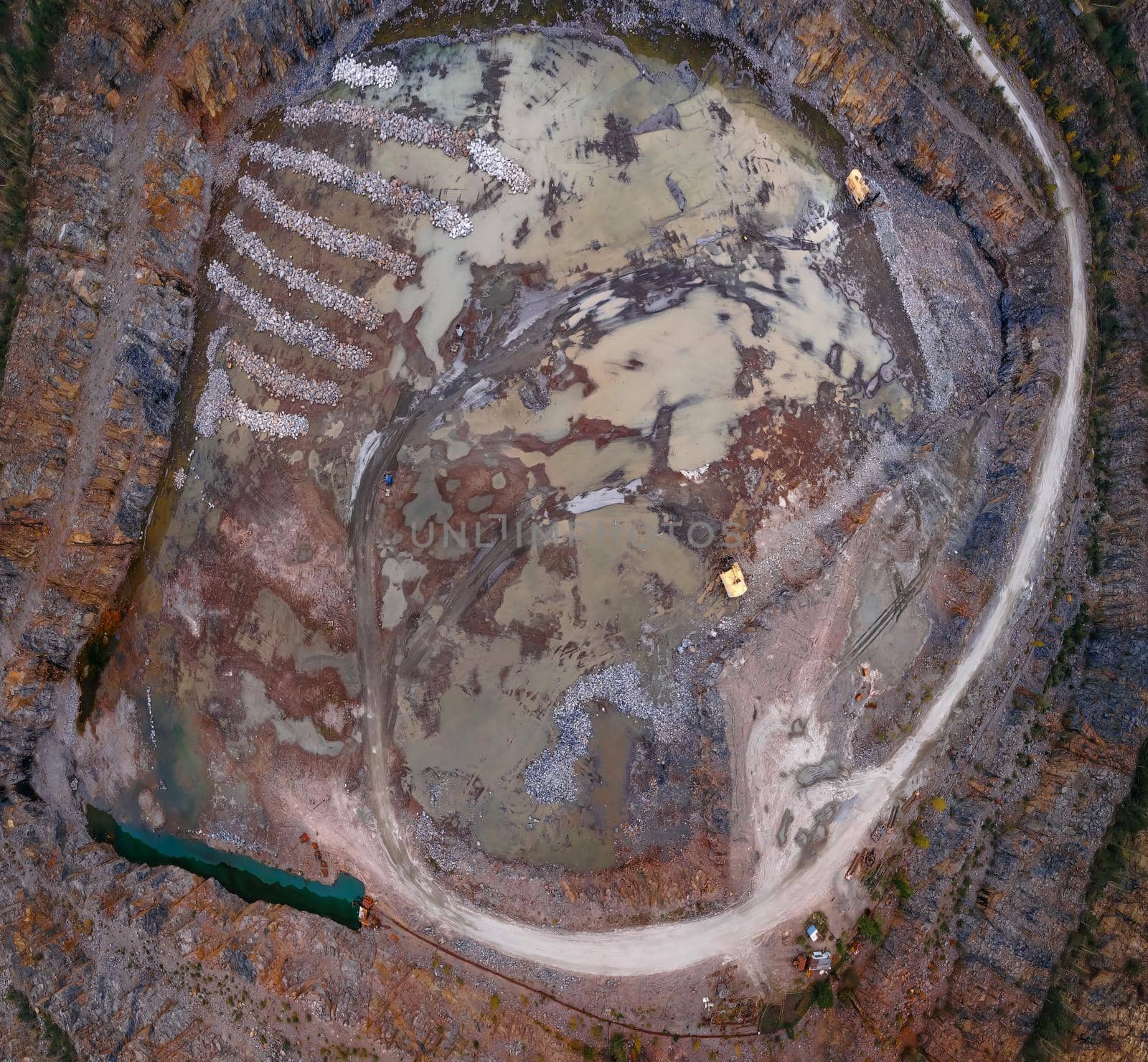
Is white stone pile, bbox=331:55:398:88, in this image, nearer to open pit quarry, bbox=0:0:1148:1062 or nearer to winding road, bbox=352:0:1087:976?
open pit quarry, bbox=0:0:1148:1062

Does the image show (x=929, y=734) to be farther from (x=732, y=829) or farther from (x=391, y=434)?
(x=391, y=434)

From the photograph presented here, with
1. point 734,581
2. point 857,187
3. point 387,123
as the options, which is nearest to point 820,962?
point 734,581

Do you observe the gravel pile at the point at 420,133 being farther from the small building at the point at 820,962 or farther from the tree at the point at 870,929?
the small building at the point at 820,962

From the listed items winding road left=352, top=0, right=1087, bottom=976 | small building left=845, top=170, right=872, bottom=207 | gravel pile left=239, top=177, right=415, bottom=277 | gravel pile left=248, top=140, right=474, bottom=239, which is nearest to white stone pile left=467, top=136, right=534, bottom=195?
gravel pile left=248, top=140, right=474, bottom=239

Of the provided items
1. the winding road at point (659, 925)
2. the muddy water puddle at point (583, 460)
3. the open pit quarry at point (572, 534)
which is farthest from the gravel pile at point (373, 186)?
the winding road at point (659, 925)

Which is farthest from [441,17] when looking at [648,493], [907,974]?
[907,974]
